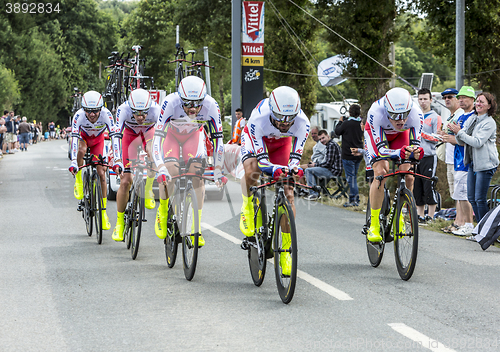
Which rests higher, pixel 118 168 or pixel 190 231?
pixel 118 168

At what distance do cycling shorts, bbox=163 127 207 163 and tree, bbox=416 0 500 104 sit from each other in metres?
11.7

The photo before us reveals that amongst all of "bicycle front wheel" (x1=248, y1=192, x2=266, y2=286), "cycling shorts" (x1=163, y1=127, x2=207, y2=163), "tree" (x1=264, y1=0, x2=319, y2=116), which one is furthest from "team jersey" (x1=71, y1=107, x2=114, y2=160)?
"tree" (x1=264, y1=0, x2=319, y2=116)

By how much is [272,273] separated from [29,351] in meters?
3.18

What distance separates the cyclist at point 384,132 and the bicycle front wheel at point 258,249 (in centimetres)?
155

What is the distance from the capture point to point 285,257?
5836mm

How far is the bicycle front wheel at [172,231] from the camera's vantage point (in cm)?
710

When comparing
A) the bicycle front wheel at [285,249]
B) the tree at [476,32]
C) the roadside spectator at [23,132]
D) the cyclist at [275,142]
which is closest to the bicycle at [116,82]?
the tree at [476,32]

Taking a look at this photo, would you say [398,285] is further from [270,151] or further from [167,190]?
[167,190]

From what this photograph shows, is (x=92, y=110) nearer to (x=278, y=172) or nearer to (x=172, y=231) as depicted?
(x=172, y=231)

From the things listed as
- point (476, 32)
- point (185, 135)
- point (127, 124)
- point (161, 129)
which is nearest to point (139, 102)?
point (127, 124)

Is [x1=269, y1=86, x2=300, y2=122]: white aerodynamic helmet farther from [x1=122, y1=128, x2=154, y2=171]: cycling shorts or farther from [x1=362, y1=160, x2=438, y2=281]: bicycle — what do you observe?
[x1=122, y1=128, x2=154, y2=171]: cycling shorts

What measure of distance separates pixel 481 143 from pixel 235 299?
489cm

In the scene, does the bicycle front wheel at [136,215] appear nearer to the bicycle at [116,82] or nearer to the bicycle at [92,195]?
the bicycle at [92,195]

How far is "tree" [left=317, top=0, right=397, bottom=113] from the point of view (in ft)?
66.7
